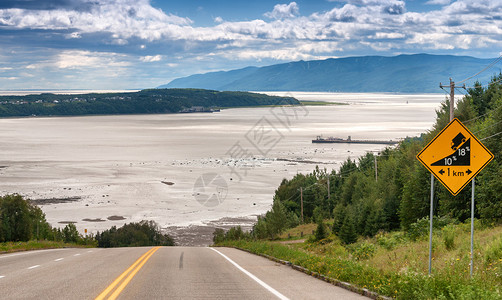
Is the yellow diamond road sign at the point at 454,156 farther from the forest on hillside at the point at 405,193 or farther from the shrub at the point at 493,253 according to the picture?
the forest on hillside at the point at 405,193

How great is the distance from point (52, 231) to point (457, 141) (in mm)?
65998

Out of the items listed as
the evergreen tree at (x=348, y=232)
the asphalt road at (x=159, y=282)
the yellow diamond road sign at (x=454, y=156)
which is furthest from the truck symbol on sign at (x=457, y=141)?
the evergreen tree at (x=348, y=232)

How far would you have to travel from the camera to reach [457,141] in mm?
10992

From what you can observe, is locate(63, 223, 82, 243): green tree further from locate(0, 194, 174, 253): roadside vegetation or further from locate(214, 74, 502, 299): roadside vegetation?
locate(214, 74, 502, 299): roadside vegetation

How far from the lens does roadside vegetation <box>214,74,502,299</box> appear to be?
1063 cm

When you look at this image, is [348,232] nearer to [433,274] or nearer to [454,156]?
[433,274]

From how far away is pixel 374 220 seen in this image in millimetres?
48812

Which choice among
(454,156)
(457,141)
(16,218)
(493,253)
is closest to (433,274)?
(454,156)

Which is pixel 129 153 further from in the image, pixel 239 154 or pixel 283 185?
pixel 283 185

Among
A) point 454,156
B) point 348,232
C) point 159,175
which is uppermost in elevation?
point 454,156

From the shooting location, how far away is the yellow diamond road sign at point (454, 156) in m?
10.8

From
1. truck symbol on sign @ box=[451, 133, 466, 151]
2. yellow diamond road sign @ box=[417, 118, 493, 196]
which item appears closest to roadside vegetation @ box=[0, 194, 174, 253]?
yellow diamond road sign @ box=[417, 118, 493, 196]

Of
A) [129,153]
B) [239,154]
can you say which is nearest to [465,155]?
[239,154]

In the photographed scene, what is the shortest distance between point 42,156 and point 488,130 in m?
126
